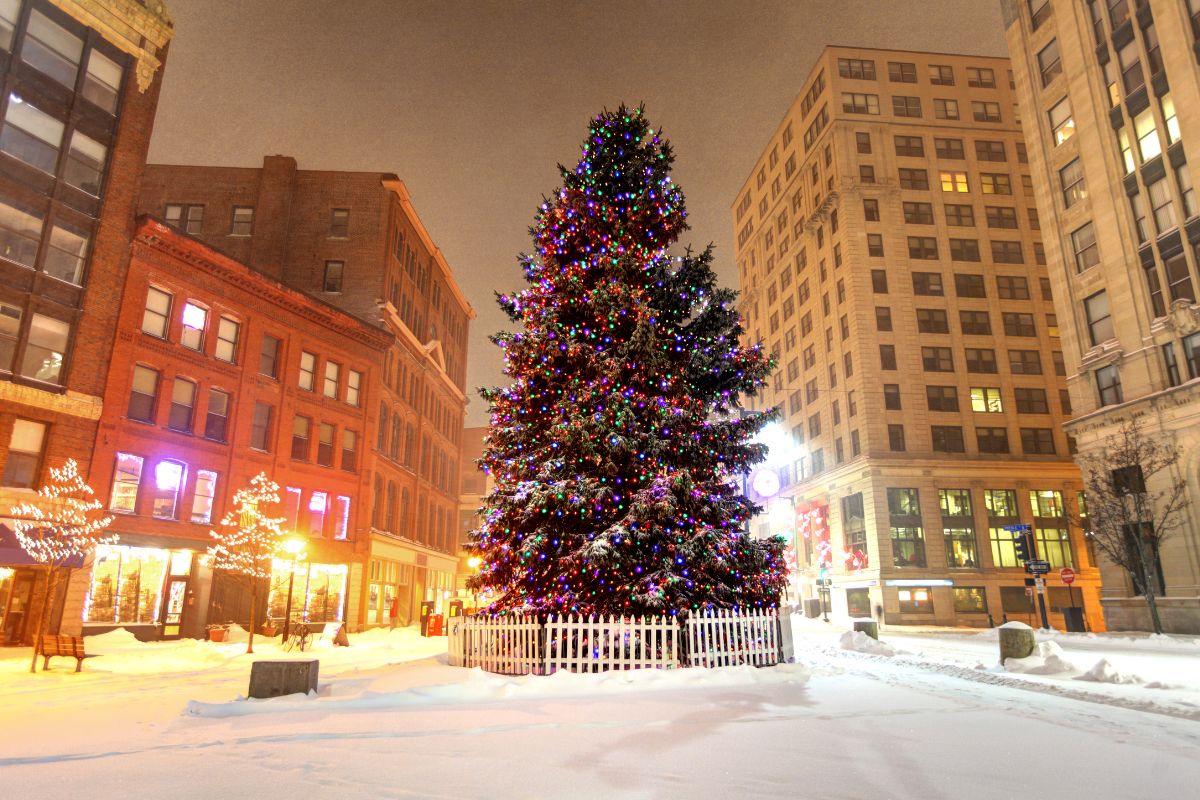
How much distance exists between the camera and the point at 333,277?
4534 centimetres

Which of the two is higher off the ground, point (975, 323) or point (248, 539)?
point (975, 323)

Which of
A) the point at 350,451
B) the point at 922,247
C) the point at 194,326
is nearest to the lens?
the point at 194,326

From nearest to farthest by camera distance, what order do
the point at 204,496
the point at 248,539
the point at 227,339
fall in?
the point at 248,539
the point at 204,496
the point at 227,339

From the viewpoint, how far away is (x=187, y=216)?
45.2 meters

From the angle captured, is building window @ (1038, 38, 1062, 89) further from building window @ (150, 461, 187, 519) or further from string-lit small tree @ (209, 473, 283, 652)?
building window @ (150, 461, 187, 519)

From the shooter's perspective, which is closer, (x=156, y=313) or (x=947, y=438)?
(x=156, y=313)

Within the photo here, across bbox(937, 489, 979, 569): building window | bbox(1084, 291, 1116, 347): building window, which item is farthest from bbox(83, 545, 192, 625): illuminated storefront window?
bbox(937, 489, 979, 569): building window

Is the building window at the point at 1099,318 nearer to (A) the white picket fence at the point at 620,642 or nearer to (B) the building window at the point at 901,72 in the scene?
(A) the white picket fence at the point at 620,642

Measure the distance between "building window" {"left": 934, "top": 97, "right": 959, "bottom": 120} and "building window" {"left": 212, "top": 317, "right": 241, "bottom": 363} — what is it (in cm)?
6119

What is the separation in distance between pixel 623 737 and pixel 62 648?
58.1ft

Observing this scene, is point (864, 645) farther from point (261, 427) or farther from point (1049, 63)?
point (1049, 63)

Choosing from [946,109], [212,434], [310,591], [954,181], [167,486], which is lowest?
[310,591]

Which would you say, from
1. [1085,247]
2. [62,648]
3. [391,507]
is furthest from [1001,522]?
[62,648]

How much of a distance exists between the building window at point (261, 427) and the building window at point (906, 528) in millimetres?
43546
